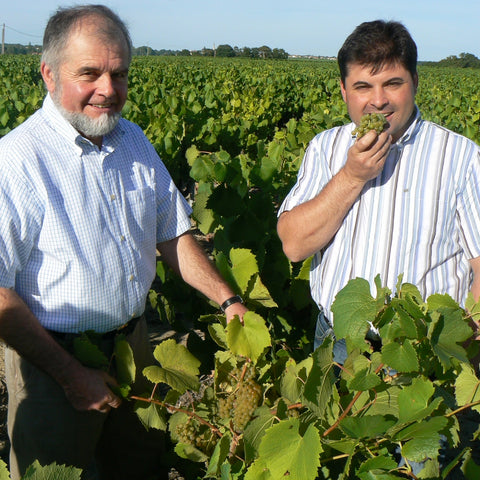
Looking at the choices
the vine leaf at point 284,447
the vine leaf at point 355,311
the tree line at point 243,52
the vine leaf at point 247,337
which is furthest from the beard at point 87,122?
the tree line at point 243,52

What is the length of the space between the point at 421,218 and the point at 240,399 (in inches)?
32.9

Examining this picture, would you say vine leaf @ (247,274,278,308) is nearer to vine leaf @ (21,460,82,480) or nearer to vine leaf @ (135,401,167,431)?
vine leaf @ (135,401,167,431)

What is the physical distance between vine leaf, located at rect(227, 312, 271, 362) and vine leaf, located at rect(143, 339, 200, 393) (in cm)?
15

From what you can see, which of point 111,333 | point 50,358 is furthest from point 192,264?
point 50,358

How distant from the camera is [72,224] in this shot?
2.05 meters

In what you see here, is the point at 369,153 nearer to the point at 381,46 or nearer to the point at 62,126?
the point at 381,46

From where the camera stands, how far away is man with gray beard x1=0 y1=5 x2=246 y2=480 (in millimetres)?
1982

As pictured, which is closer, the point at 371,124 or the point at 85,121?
the point at 371,124

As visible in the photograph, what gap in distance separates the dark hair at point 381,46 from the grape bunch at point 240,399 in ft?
3.39

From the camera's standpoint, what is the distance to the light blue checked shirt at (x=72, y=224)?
77.2 inches

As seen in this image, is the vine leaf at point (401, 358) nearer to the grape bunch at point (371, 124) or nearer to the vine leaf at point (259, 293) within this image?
the grape bunch at point (371, 124)

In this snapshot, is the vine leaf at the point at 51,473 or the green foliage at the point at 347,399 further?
the green foliage at the point at 347,399

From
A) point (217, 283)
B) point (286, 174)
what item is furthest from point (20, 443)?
point (286, 174)

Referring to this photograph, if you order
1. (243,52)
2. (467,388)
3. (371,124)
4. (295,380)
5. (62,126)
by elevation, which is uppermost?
(243,52)
